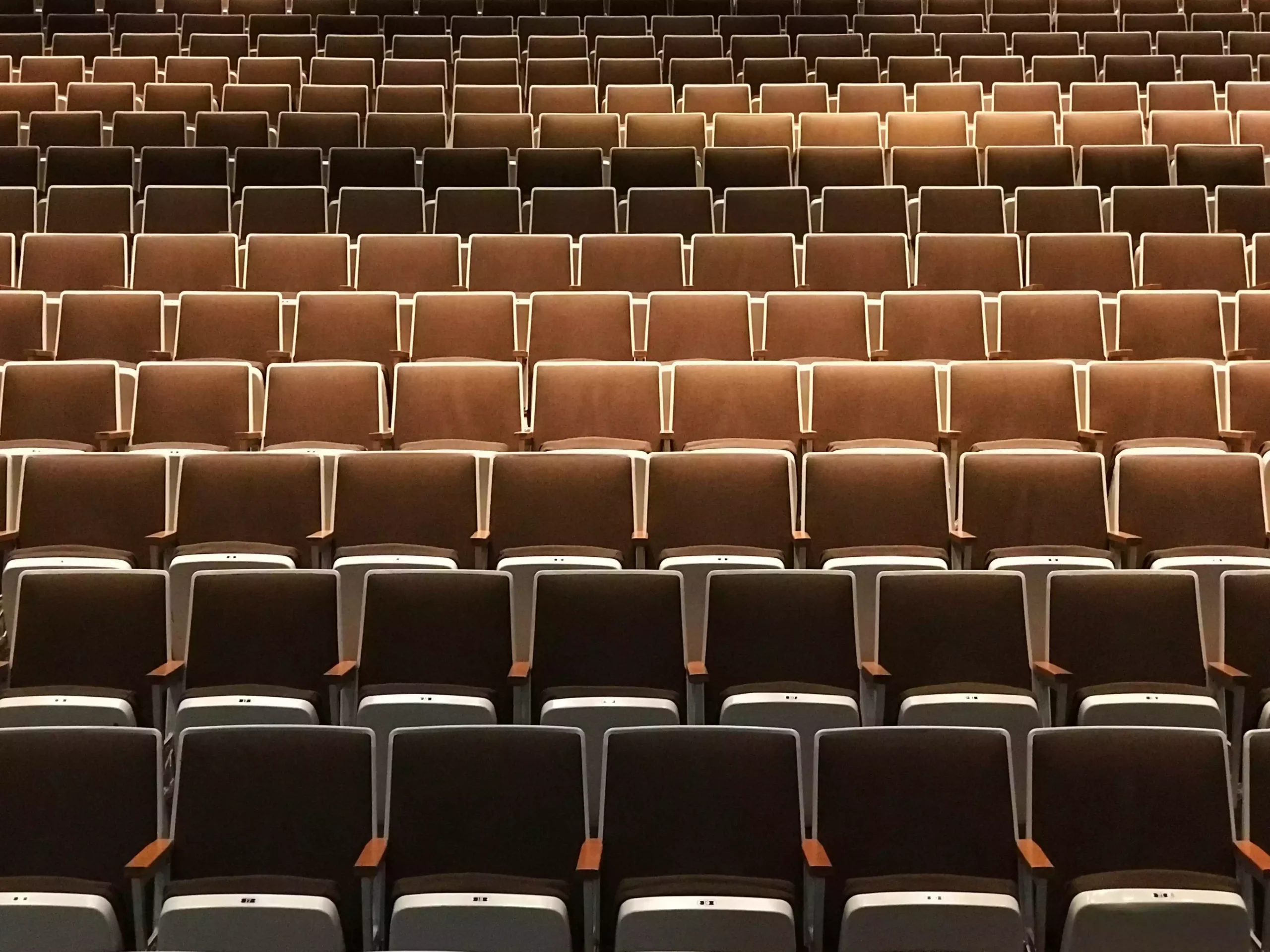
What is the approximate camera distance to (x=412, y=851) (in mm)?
661

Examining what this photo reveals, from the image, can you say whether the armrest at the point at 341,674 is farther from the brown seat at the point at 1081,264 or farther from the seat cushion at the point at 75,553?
the brown seat at the point at 1081,264

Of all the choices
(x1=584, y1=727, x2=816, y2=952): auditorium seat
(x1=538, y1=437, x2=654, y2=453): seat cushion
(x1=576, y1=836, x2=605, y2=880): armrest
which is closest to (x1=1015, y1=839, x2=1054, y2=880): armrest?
(x1=584, y1=727, x2=816, y2=952): auditorium seat

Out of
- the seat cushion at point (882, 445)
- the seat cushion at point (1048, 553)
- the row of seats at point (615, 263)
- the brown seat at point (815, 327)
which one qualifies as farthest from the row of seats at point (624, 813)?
the row of seats at point (615, 263)

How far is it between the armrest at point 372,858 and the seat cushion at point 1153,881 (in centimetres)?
34

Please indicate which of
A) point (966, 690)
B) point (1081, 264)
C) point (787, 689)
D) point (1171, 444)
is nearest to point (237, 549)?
point (787, 689)

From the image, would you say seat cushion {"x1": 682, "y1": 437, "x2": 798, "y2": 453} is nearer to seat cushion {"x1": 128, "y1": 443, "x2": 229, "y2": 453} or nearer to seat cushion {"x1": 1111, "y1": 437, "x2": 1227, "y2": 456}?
seat cushion {"x1": 1111, "y1": 437, "x2": 1227, "y2": 456}

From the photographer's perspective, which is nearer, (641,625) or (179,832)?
(179,832)

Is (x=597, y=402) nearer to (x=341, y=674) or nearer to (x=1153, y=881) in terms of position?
(x=341, y=674)

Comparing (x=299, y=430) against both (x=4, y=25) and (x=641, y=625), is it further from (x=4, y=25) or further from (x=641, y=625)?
(x=4, y=25)

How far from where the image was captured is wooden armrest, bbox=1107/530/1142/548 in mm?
959

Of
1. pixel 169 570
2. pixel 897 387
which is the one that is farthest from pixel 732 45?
pixel 169 570

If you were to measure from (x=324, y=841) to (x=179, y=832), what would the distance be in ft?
0.24

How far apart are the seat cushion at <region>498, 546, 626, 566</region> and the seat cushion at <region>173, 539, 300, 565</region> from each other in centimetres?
16

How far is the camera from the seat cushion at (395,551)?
0.93 meters
